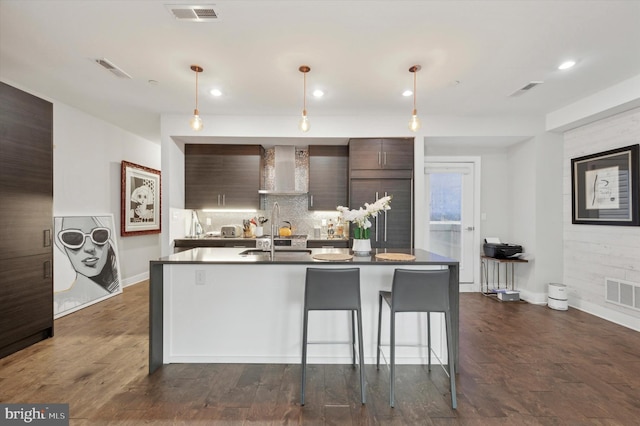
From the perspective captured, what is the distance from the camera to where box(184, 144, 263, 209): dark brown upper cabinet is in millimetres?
4930

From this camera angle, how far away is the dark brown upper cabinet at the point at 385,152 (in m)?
4.52

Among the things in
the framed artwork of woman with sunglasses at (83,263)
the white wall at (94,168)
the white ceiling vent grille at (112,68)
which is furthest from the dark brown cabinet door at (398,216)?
the white wall at (94,168)

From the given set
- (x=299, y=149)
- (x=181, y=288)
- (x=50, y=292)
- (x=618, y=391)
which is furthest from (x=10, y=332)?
(x=618, y=391)

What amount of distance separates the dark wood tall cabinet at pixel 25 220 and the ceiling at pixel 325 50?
561mm

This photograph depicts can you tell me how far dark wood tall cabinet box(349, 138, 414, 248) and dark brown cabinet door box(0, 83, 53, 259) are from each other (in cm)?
363

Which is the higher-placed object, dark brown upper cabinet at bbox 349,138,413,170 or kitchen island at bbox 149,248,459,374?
dark brown upper cabinet at bbox 349,138,413,170

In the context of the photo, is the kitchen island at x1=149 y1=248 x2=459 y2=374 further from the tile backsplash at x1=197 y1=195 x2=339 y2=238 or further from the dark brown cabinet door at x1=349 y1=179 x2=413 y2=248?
the tile backsplash at x1=197 y1=195 x2=339 y2=238

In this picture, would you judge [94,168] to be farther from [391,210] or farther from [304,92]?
[391,210]

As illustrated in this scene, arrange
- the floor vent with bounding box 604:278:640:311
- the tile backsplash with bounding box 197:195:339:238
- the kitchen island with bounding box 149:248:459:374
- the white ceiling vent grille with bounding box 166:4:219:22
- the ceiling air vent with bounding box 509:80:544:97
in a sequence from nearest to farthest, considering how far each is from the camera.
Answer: the white ceiling vent grille with bounding box 166:4:219:22 → the kitchen island with bounding box 149:248:459:374 → the ceiling air vent with bounding box 509:80:544:97 → the floor vent with bounding box 604:278:640:311 → the tile backsplash with bounding box 197:195:339:238

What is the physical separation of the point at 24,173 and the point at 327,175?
3.63m

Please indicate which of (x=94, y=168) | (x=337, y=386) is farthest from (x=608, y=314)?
(x=94, y=168)

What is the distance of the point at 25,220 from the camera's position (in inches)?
113

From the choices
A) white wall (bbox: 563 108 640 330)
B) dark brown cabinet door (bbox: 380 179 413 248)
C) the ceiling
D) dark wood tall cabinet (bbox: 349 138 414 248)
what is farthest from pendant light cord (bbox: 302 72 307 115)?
white wall (bbox: 563 108 640 330)

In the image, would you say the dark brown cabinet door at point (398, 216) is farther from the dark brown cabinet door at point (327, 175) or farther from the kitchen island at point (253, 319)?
the kitchen island at point (253, 319)
